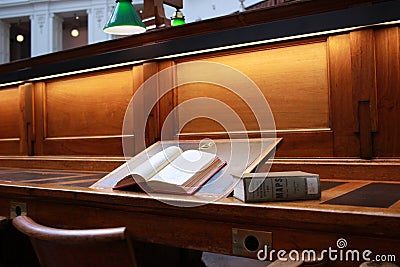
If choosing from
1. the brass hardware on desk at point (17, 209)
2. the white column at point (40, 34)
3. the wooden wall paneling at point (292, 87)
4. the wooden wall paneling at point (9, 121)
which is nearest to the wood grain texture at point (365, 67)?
the wooden wall paneling at point (292, 87)

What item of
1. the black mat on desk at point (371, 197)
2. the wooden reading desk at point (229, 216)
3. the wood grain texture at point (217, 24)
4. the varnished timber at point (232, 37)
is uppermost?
the wood grain texture at point (217, 24)

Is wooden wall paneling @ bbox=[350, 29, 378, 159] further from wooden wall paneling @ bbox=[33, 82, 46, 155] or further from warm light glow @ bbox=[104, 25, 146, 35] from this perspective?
warm light glow @ bbox=[104, 25, 146, 35]

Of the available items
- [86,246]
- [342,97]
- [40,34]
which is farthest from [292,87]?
[40,34]

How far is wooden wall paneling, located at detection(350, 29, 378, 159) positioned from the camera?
1.29 meters

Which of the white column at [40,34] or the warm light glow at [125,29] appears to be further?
the white column at [40,34]

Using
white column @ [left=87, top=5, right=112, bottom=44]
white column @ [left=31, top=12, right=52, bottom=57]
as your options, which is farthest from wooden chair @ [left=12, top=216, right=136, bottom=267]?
white column @ [left=31, top=12, right=52, bottom=57]

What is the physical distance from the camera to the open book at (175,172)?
1075mm

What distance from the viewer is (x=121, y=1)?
106 inches

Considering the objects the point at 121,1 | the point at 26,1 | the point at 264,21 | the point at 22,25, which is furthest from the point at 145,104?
the point at 22,25

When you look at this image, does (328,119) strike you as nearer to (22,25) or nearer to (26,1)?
(26,1)

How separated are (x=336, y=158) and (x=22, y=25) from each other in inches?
495

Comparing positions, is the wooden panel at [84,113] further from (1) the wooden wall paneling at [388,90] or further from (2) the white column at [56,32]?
(2) the white column at [56,32]

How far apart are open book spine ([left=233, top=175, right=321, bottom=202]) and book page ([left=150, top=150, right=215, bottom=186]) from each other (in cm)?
22

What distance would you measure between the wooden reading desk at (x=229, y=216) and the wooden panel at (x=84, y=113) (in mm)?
606
